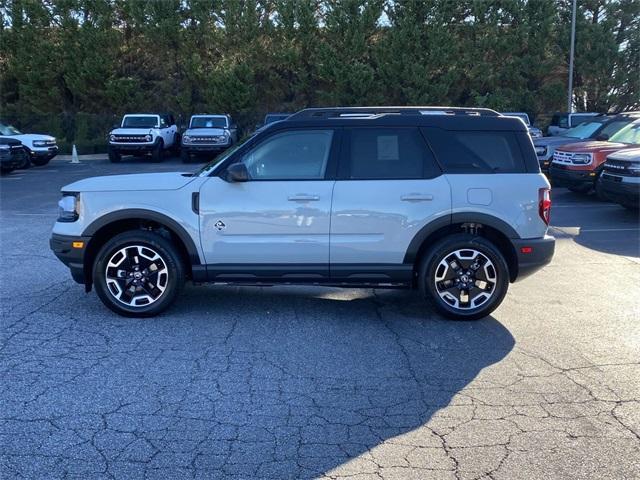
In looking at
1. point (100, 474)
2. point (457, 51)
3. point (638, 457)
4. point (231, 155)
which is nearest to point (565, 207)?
point (231, 155)

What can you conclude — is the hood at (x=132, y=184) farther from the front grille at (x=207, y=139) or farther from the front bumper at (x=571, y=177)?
the front grille at (x=207, y=139)

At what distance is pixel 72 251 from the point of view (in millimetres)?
6266

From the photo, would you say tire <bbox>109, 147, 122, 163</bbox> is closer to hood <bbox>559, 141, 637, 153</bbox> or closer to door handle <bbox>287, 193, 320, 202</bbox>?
hood <bbox>559, 141, 637, 153</bbox>

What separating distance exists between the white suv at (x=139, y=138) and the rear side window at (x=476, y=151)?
22.6 metres

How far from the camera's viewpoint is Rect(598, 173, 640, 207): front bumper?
11.5 m

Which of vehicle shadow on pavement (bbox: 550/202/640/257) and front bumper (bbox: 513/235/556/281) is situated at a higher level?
front bumper (bbox: 513/235/556/281)

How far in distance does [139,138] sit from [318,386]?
948 inches

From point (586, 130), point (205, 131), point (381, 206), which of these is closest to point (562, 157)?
point (586, 130)

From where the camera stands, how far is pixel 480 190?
6176mm

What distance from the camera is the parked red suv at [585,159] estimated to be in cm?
1429

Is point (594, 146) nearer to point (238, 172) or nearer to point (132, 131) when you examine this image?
point (238, 172)

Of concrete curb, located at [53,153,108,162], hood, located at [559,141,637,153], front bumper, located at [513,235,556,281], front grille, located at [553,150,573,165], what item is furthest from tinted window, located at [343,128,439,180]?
concrete curb, located at [53,153,108,162]

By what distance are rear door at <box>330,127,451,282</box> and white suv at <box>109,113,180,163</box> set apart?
73.4ft

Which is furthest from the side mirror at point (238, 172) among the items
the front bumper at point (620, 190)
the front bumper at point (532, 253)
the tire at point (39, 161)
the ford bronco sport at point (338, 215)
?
the tire at point (39, 161)
